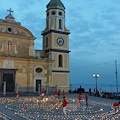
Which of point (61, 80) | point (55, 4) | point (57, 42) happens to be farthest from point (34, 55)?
point (55, 4)

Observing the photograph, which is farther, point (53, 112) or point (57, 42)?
point (57, 42)

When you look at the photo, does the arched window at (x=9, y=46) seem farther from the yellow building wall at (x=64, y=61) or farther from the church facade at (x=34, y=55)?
the yellow building wall at (x=64, y=61)

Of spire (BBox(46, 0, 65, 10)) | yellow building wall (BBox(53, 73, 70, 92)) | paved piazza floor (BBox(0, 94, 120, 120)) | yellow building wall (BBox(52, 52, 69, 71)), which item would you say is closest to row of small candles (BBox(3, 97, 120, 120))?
paved piazza floor (BBox(0, 94, 120, 120))

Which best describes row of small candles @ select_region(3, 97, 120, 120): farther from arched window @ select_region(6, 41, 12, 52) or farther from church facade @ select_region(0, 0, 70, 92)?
arched window @ select_region(6, 41, 12, 52)

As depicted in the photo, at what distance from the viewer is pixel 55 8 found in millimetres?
40500

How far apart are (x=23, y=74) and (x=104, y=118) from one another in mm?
24396

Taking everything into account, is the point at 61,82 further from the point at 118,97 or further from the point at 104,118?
the point at 104,118

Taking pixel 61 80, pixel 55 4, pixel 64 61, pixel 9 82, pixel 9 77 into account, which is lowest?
pixel 9 82

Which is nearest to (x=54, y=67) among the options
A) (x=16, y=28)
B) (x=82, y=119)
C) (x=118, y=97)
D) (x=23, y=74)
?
(x=23, y=74)

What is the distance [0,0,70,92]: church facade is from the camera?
34.2 metres

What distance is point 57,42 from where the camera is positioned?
1563 inches

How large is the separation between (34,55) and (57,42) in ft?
18.4

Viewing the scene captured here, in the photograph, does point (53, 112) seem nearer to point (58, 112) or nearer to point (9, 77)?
→ point (58, 112)

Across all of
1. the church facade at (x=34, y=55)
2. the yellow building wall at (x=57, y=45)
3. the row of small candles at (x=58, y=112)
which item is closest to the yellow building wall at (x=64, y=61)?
the church facade at (x=34, y=55)
